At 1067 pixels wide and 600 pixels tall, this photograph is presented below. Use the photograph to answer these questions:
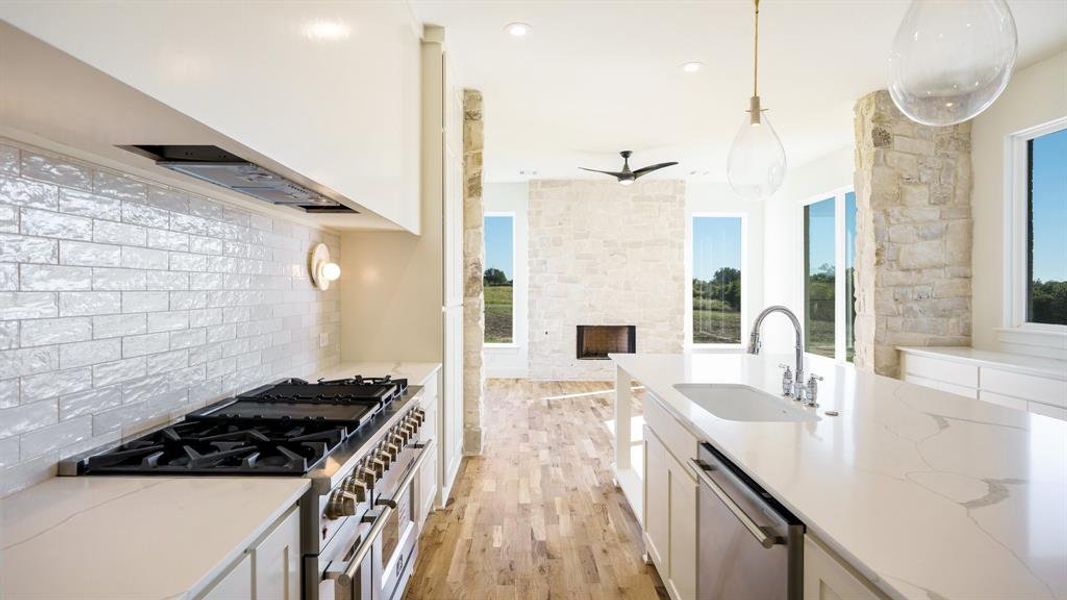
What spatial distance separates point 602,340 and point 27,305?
6669 mm

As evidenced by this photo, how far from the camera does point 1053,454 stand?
127cm

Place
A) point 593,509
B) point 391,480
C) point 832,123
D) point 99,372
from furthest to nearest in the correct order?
1. point 832,123
2. point 593,509
3. point 391,480
4. point 99,372

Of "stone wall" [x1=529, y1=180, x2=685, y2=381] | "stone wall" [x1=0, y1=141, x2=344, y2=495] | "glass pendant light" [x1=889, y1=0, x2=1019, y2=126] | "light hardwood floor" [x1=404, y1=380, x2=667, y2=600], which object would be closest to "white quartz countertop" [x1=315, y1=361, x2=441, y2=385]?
"stone wall" [x1=0, y1=141, x2=344, y2=495]

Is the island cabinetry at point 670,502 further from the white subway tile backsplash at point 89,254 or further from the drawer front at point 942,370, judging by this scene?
the drawer front at point 942,370

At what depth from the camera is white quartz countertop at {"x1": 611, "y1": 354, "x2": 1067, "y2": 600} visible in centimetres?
75

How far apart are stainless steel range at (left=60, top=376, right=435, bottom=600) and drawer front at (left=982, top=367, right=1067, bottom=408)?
10.9 feet

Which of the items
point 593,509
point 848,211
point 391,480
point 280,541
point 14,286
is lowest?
point 593,509

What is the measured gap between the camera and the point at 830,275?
6.20 metres

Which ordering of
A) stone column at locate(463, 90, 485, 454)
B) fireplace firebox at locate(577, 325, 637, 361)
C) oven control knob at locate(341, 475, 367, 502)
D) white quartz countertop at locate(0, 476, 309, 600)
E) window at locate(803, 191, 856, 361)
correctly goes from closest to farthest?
white quartz countertop at locate(0, 476, 309, 600), oven control knob at locate(341, 475, 367, 502), stone column at locate(463, 90, 485, 454), window at locate(803, 191, 856, 361), fireplace firebox at locate(577, 325, 637, 361)

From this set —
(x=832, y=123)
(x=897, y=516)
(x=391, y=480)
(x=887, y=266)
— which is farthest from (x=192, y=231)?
(x=832, y=123)

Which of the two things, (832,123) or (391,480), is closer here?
(391,480)

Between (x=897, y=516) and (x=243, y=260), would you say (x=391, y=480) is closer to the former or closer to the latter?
(x=243, y=260)

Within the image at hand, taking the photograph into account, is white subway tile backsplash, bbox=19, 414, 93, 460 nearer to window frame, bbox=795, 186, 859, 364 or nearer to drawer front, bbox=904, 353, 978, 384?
drawer front, bbox=904, 353, 978, 384

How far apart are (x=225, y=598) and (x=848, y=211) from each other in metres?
6.55
